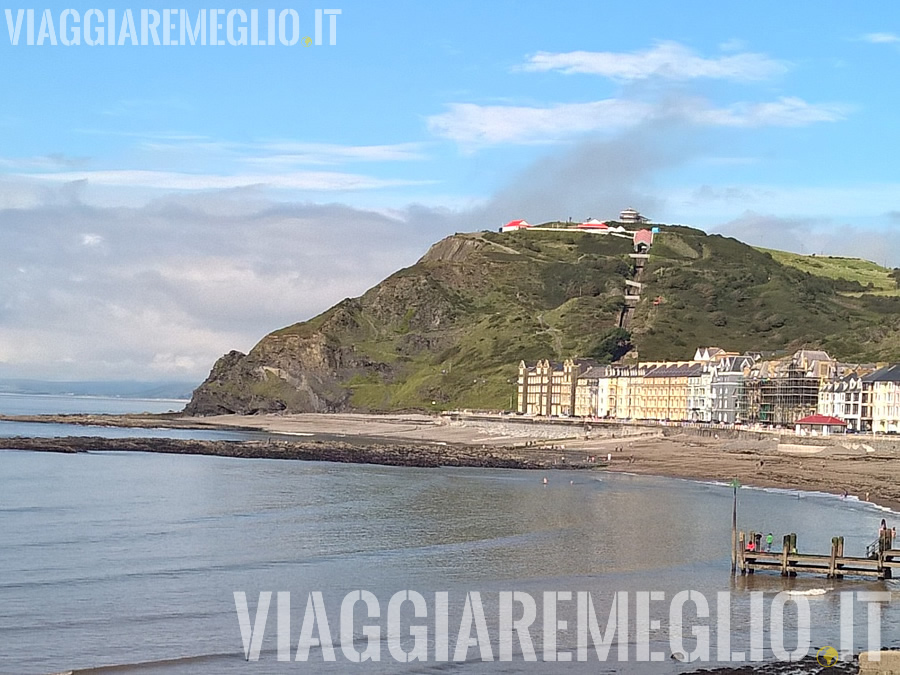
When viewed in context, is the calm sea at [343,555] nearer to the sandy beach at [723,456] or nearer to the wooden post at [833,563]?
the wooden post at [833,563]

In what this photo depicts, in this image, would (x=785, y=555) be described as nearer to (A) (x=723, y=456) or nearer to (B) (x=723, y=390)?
(A) (x=723, y=456)

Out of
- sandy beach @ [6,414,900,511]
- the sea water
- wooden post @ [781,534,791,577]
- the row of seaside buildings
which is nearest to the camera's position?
the sea water

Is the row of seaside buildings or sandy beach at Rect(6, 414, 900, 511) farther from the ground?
the row of seaside buildings

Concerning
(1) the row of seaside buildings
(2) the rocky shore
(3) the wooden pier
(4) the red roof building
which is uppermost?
(1) the row of seaside buildings

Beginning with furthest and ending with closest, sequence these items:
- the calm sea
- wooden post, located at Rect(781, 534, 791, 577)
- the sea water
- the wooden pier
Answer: wooden post, located at Rect(781, 534, 791, 577), the wooden pier, the calm sea, the sea water

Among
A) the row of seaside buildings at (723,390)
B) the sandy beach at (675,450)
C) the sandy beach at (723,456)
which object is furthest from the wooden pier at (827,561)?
the row of seaside buildings at (723,390)

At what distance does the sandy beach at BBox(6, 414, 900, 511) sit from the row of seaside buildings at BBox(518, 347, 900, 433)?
13392mm

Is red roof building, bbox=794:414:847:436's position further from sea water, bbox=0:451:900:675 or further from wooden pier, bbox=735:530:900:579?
wooden pier, bbox=735:530:900:579

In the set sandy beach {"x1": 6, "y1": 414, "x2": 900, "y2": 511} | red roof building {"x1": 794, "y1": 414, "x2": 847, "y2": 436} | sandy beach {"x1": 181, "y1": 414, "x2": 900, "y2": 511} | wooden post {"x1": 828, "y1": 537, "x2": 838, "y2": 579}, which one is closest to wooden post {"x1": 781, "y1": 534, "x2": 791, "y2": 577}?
wooden post {"x1": 828, "y1": 537, "x2": 838, "y2": 579}

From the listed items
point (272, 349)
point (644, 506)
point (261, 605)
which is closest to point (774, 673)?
point (261, 605)

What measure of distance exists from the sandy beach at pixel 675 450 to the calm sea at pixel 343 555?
5.79m

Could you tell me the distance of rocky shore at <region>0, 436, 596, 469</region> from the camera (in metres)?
89.4

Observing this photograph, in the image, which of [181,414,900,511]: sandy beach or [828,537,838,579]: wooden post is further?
[181,414,900,511]: sandy beach

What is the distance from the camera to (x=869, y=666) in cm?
1866
